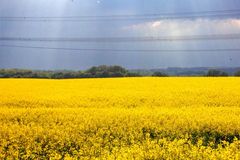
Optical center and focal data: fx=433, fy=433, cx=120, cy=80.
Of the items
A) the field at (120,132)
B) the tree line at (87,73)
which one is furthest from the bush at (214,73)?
the field at (120,132)

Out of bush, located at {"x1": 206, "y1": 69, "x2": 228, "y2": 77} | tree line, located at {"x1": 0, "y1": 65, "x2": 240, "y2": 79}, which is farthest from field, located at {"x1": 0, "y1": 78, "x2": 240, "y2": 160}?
bush, located at {"x1": 206, "y1": 69, "x2": 228, "y2": 77}

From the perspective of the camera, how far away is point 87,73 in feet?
175

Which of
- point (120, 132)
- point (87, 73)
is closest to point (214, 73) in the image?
point (87, 73)

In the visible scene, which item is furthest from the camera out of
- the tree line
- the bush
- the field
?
the bush

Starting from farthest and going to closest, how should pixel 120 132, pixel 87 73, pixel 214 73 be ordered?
1. pixel 87 73
2. pixel 214 73
3. pixel 120 132

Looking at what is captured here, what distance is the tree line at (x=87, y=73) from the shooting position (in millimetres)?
50044

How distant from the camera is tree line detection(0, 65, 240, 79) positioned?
5004 centimetres

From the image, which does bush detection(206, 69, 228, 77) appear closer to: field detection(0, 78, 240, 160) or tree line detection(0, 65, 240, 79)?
tree line detection(0, 65, 240, 79)

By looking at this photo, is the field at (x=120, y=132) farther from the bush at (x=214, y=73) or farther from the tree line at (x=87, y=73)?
the bush at (x=214, y=73)

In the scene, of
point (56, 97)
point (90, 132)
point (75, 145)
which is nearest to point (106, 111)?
point (90, 132)

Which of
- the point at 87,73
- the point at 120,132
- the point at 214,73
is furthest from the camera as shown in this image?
the point at 87,73

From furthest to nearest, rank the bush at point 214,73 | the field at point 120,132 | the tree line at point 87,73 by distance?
the bush at point 214,73, the tree line at point 87,73, the field at point 120,132

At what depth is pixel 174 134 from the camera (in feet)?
40.8

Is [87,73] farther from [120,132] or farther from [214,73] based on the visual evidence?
[120,132]
